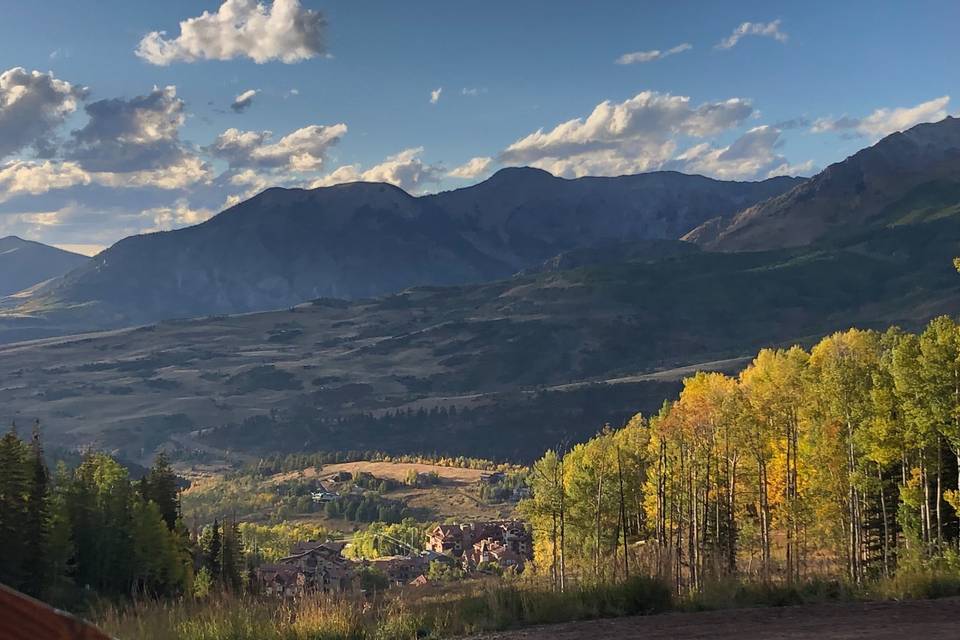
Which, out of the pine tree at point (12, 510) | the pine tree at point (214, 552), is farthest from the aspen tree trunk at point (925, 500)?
the pine tree at point (214, 552)

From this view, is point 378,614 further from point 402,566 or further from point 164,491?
point 402,566

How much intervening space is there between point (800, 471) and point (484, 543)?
74893 millimetres

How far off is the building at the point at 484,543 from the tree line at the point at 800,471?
3539 centimetres

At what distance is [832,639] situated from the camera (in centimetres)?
989

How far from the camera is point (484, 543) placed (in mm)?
116312

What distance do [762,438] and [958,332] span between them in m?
16.3

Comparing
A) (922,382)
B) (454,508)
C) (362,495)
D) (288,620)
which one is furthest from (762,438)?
(362,495)

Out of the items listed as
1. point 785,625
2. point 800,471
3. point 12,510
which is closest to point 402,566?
point 800,471

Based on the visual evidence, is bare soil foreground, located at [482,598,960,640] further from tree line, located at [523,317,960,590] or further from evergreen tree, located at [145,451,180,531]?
evergreen tree, located at [145,451,180,531]

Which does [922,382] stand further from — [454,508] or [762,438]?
[454,508]

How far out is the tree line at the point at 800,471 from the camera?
33844 millimetres

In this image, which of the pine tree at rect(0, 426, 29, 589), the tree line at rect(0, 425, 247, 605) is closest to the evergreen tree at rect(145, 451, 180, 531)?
the tree line at rect(0, 425, 247, 605)

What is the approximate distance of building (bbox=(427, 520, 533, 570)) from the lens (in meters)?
103

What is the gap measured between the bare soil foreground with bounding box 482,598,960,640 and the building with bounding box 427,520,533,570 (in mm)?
83033
